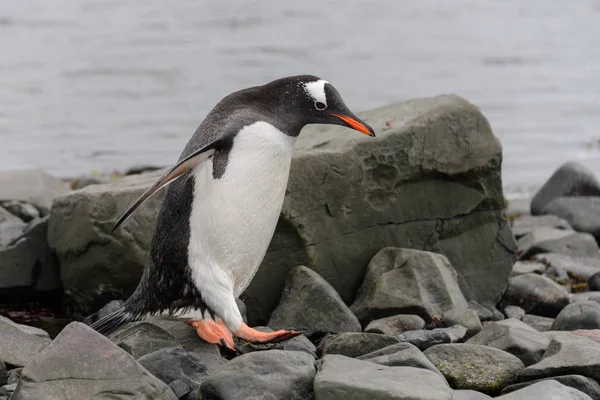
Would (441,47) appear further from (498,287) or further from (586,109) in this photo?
(498,287)

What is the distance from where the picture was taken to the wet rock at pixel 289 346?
5.26 meters

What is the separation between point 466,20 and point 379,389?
2189 cm

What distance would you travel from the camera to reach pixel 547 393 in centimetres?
443

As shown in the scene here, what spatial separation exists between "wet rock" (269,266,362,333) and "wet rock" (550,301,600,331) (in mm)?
1083

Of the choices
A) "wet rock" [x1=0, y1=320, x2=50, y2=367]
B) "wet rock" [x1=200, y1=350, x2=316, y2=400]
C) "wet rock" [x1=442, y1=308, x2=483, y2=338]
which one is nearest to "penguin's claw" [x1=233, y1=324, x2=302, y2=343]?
"wet rock" [x1=200, y1=350, x2=316, y2=400]

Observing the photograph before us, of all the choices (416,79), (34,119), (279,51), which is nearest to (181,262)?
(34,119)

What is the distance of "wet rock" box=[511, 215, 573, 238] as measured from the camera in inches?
357

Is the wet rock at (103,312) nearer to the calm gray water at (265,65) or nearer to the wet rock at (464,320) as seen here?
the wet rock at (464,320)

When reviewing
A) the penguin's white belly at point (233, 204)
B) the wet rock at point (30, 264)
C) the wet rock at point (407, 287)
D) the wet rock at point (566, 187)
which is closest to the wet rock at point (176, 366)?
the penguin's white belly at point (233, 204)

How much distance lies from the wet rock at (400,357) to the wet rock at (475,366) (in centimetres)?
21

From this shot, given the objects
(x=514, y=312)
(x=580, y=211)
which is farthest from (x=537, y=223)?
(x=514, y=312)

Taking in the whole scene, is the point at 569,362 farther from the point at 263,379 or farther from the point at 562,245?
the point at 562,245

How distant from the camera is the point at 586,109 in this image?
50.4 feet

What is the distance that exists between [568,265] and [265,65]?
10.3 m
